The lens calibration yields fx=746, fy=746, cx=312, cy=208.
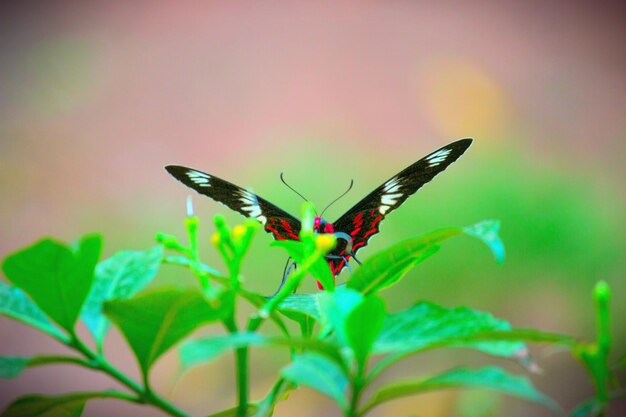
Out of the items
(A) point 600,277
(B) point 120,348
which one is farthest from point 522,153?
(B) point 120,348

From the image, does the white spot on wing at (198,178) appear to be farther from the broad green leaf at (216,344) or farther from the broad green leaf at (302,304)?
the broad green leaf at (216,344)

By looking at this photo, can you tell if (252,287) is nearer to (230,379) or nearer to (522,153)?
(230,379)

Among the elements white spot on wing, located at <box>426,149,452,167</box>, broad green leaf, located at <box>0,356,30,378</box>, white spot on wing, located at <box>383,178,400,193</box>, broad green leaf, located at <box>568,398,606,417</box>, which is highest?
white spot on wing, located at <box>426,149,452,167</box>

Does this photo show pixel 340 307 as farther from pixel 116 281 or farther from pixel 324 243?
pixel 116 281

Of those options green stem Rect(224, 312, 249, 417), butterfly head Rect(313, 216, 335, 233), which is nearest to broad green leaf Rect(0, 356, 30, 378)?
green stem Rect(224, 312, 249, 417)

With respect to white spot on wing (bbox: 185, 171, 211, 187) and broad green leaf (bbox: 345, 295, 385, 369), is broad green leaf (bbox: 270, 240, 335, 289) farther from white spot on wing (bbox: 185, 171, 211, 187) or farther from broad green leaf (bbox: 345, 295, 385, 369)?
white spot on wing (bbox: 185, 171, 211, 187)

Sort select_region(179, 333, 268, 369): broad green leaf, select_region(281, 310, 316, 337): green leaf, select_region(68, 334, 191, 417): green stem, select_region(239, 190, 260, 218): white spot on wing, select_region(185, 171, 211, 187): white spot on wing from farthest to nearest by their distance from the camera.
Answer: select_region(239, 190, 260, 218): white spot on wing < select_region(185, 171, 211, 187): white spot on wing < select_region(281, 310, 316, 337): green leaf < select_region(68, 334, 191, 417): green stem < select_region(179, 333, 268, 369): broad green leaf
